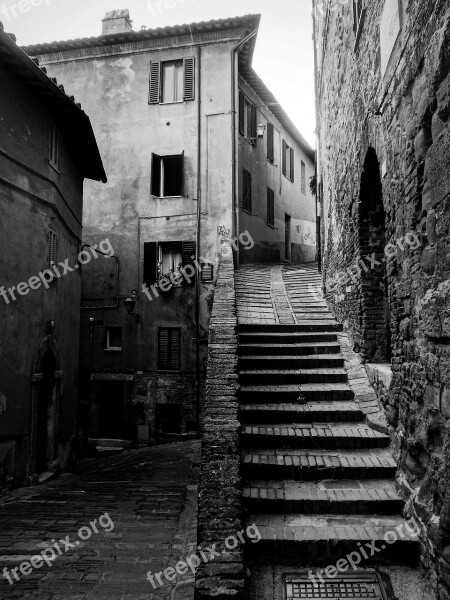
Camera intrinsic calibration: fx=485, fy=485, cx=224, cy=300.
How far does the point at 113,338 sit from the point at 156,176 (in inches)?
212

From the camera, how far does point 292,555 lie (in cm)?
371

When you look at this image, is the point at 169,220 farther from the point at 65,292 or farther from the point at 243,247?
the point at 65,292

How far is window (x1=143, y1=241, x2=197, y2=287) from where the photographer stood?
589 inches

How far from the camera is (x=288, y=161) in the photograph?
74.2 ft

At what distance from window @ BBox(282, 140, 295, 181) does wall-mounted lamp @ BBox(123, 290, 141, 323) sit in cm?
1042

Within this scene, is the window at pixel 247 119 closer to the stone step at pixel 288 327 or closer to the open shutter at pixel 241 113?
the open shutter at pixel 241 113

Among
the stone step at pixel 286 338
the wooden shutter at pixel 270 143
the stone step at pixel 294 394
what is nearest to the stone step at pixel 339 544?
the stone step at pixel 294 394

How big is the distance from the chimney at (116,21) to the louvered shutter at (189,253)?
829 centimetres

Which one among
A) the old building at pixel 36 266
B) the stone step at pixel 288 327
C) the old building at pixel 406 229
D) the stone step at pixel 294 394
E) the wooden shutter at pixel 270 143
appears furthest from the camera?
the wooden shutter at pixel 270 143

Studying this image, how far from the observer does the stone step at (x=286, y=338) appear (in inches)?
277

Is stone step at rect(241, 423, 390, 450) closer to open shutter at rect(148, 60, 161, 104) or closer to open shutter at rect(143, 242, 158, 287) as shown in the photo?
open shutter at rect(143, 242, 158, 287)

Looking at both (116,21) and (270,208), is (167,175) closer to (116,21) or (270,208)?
(270,208)

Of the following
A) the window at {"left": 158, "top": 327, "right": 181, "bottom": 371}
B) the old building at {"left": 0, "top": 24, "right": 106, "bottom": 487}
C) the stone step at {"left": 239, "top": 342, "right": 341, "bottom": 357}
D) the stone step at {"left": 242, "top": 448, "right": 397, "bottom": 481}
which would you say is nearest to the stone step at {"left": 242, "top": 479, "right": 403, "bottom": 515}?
the stone step at {"left": 242, "top": 448, "right": 397, "bottom": 481}

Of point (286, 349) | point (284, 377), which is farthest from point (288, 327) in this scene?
point (284, 377)
